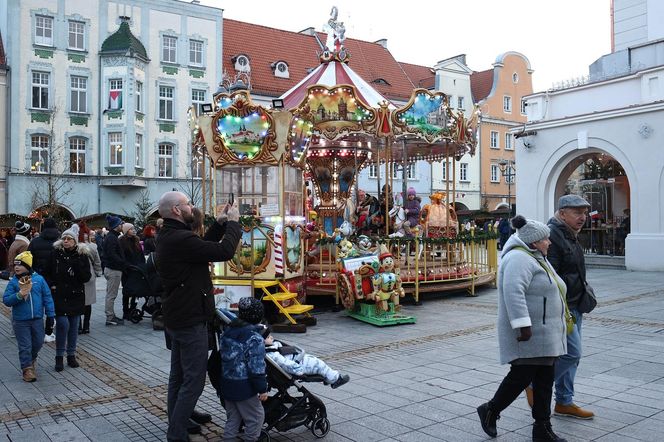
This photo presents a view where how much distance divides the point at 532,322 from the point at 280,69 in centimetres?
3484

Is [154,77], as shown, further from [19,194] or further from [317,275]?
[317,275]

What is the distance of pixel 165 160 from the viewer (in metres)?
34.0

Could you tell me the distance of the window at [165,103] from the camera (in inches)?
1325

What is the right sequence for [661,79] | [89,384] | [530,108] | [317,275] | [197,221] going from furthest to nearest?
[530,108] → [661,79] → [317,275] → [89,384] → [197,221]

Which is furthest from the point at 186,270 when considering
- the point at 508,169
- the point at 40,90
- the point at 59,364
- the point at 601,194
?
the point at 508,169

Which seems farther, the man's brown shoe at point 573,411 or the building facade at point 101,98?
the building facade at point 101,98

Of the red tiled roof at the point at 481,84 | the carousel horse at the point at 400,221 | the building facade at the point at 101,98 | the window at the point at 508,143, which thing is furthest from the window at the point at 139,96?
the window at the point at 508,143

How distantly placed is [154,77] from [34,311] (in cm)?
2851

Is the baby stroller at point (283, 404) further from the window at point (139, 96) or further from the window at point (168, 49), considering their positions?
the window at point (168, 49)

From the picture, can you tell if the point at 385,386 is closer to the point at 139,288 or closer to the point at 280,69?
the point at 139,288

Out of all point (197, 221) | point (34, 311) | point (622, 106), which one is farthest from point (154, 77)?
point (197, 221)

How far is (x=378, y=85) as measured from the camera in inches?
1596

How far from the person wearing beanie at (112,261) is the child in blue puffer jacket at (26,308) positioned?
348cm

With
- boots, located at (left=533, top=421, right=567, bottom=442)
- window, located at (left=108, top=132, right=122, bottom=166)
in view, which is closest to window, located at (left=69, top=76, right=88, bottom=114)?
window, located at (left=108, top=132, right=122, bottom=166)
